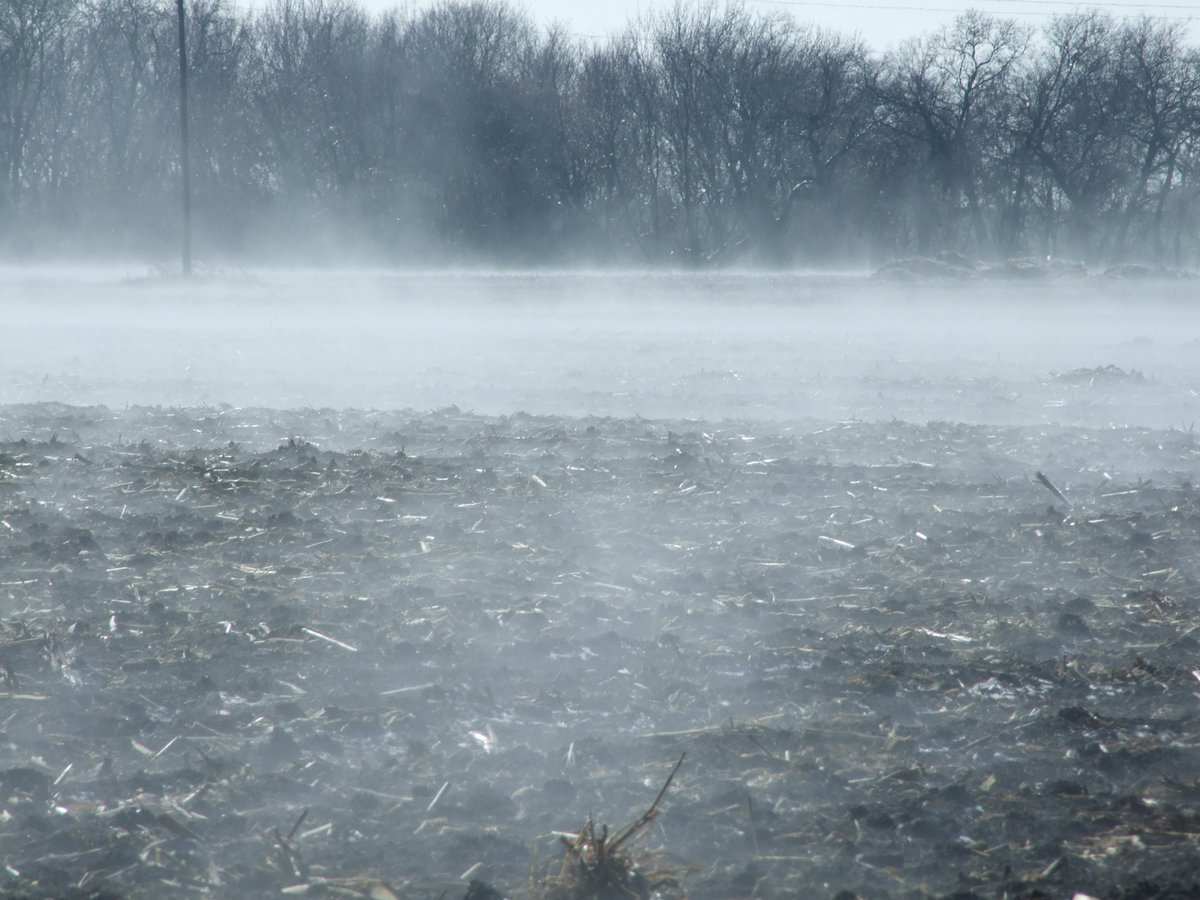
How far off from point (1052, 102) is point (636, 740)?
4575 cm

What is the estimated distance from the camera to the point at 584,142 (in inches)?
1598

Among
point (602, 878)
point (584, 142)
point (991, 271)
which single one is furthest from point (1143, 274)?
point (602, 878)

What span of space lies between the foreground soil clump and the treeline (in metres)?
33.1

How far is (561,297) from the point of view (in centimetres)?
2305

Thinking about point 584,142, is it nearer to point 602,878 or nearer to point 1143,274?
point 1143,274

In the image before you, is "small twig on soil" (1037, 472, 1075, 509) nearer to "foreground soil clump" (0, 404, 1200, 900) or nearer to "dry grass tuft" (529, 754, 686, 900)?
"foreground soil clump" (0, 404, 1200, 900)

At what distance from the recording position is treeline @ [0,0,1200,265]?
129ft

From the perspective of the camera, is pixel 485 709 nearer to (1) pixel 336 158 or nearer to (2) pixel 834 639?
(2) pixel 834 639

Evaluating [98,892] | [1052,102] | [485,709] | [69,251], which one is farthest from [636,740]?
[1052,102]

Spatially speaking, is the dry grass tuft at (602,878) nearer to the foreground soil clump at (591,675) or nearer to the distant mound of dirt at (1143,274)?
the foreground soil clump at (591,675)

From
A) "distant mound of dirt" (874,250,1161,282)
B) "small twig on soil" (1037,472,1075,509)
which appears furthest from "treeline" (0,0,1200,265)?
"small twig on soil" (1037,472,1075,509)

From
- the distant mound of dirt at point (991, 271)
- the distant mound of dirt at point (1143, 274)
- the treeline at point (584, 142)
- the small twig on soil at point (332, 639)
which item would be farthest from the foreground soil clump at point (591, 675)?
the treeline at point (584, 142)

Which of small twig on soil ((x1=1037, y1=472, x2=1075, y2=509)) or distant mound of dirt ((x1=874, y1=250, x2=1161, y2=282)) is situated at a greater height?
distant mound of dirt ((x1=874, y1=250, x2=1161, y2=282))

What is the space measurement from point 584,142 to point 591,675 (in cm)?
3903
